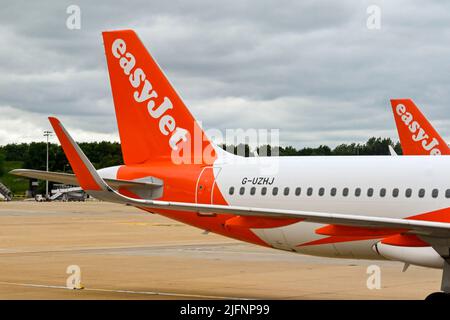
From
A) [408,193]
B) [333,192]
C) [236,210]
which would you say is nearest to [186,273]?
[333,192]

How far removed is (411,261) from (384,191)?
250 centimetres

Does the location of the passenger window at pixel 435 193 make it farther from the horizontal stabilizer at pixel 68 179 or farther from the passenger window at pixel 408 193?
the horizontal stabilizer at pixel 68 179

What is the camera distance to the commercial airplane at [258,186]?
53.7 feet

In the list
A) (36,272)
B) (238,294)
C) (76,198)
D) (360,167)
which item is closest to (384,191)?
(360,167)

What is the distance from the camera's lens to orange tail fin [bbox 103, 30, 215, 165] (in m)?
24.1

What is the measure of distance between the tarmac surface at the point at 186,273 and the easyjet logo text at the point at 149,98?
4211mm

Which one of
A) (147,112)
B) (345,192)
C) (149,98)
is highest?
(149,98)

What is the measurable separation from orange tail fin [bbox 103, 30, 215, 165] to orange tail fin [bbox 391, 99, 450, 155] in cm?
1388

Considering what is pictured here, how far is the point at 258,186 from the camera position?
21.9 metres

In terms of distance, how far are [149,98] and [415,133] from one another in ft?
52.5

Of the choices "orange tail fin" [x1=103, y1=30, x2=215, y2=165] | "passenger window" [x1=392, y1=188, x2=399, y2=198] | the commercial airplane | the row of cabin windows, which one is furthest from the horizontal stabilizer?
"passenger window" [x1=392, y1=188, x2=399, y2=198]

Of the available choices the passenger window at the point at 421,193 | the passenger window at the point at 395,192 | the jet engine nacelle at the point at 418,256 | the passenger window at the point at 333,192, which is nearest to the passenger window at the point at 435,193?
the passenger window at the point at 421,193

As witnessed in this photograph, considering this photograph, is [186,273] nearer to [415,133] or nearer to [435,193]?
[435,193]
